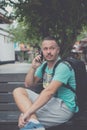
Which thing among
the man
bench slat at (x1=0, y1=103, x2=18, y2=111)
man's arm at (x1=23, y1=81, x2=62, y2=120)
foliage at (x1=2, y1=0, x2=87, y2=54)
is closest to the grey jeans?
the man

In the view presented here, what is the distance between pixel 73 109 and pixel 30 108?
57 cm

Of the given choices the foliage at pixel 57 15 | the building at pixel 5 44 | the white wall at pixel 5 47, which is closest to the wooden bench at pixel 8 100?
the foliage at pixel 57 15

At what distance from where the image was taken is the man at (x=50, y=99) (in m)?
5.13

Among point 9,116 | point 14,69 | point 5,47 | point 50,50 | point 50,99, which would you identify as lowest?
point 5,47

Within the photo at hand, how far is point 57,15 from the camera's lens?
1451 cm

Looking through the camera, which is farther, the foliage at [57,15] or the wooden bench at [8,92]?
the foliage at [57,15]

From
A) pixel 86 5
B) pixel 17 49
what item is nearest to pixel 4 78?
pixel 86 5

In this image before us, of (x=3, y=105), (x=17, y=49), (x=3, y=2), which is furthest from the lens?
(x=17, y=49)

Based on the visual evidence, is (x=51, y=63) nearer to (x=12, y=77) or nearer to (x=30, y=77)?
(x=30, y=77)

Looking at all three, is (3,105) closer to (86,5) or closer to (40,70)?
(40,70)

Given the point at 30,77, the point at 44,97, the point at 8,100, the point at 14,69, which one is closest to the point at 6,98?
the point at 8,100

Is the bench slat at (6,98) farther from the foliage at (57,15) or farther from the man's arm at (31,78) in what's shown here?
the foliage at (57,15)

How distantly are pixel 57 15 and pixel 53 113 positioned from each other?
30.7 feet

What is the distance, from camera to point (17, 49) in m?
80.3
